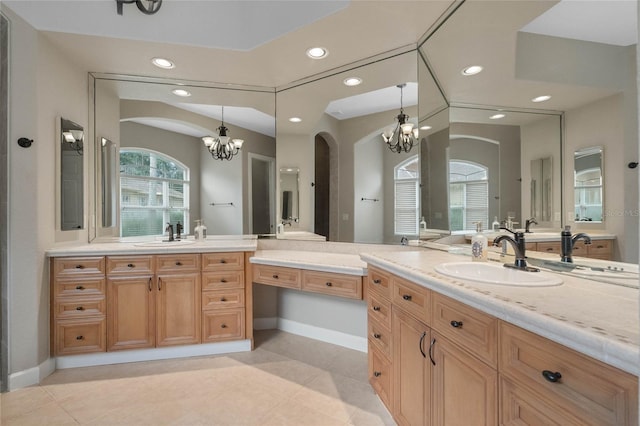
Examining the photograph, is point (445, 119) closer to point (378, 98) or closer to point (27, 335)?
point (378, 98)

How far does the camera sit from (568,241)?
120cm

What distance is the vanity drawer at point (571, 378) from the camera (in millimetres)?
577

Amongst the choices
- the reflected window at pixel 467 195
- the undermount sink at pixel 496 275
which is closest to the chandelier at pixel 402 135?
the reflected window at pixel 467 195

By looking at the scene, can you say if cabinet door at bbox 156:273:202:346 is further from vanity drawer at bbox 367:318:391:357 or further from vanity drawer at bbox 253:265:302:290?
vanity drawer at bbox 367:318:391:357

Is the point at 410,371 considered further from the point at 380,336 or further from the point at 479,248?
the point at 479,248

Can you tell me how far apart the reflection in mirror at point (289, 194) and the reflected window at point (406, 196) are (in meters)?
0.99

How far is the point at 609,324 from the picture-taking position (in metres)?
0.68

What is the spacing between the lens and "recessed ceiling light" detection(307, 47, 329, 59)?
7.35ft

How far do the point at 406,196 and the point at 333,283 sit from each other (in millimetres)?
907

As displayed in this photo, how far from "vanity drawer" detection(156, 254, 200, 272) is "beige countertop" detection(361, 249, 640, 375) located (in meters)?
1.86

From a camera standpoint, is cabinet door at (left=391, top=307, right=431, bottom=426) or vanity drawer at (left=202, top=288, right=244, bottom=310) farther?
vanity drawer at (left=202, top=288, right=244, bottom=310)

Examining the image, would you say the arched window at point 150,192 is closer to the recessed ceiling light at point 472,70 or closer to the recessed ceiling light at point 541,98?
the recessed ceiling light at point 472,70

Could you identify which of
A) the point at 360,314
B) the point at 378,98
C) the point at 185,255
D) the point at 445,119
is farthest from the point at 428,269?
the point at 185,255

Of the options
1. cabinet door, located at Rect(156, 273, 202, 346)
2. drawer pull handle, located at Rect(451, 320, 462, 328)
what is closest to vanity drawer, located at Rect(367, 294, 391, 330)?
drawer pull handle, located at Rect(451, 320, 462, 328)
